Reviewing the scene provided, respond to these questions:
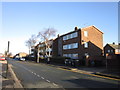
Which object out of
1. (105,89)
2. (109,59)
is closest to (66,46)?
(109,59)

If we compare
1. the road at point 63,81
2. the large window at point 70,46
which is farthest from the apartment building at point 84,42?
the road at point 63,81

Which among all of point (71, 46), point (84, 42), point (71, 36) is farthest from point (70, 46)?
point (84, 42)

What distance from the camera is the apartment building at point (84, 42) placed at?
36.8 metres

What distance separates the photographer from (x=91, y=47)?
3794 centimetres

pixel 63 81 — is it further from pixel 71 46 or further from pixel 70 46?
pixel 70 46

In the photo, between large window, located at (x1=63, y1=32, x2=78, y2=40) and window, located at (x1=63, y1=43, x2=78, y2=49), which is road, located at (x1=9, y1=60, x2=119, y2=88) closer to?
window, located at (x1=63, y1=43, x2=78, y2=49)

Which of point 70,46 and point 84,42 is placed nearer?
point 84,42

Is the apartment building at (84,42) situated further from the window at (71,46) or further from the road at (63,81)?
the road at (63,81)

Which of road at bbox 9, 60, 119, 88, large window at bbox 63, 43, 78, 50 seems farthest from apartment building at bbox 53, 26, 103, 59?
road at bbox 9, 60, 119, 88

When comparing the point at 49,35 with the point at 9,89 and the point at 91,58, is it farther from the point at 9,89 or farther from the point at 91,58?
the point at 9,89

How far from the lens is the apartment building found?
3681 cm

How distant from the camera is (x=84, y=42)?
37.2 m

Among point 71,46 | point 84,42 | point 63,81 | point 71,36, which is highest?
point 71,36

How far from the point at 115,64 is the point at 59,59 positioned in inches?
745
